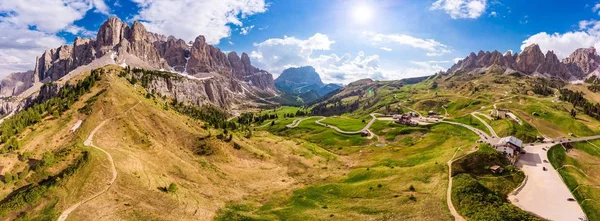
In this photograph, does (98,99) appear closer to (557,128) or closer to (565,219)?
(565,219)

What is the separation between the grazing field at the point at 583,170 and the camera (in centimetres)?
6762

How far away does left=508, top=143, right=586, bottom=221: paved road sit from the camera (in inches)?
2302

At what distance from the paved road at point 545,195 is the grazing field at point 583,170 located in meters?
2.16

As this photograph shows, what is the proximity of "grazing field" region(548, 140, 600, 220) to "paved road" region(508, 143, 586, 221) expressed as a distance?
216 cm

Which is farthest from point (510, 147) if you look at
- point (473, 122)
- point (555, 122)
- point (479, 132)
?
point (555, 122)

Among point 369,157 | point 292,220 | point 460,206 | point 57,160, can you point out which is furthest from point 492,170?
point 57,160

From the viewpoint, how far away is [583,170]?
93688 mm

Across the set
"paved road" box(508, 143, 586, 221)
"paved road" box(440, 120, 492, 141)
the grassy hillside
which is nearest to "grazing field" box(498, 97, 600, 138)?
"paved road" box(440, 120, 492, 141)

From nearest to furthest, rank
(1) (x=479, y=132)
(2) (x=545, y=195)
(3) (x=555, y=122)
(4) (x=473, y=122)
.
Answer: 1. (2) (x=545, y=195)
2. (1) (x=479, y=132)
3. (3) (x=555, y=122)
4. (4) (x=473, y=122)

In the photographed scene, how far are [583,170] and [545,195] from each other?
141ft

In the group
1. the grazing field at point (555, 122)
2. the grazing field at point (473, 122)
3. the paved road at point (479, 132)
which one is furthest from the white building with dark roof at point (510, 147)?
the grazing field at point (555, 122)

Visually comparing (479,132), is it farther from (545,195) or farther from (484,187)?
(484,187)

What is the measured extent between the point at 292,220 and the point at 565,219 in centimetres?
4906

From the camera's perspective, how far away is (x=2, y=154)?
265 ft
